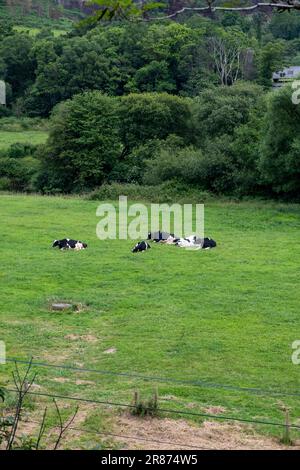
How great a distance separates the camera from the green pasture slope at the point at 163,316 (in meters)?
11.8

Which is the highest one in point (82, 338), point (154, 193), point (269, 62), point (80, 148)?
point (269, 62)

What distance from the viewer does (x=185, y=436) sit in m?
9.88

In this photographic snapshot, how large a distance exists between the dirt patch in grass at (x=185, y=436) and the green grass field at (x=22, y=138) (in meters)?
38.2

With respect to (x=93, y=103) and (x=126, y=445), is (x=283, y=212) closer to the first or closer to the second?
(x=93, y=103)

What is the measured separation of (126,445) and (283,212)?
2069cm

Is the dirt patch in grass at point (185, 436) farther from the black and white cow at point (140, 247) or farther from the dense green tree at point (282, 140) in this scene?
the dense green tree at point (282, 140)

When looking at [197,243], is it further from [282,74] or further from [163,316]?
[282,74]

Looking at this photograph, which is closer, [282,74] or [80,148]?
[80,148]

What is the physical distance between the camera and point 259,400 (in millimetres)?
11281

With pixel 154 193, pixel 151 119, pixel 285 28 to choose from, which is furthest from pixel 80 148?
pixel 285 28

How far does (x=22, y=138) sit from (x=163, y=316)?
37.2 m

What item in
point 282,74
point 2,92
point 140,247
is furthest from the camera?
point 282,74

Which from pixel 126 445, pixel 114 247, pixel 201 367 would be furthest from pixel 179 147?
pixel 126 445

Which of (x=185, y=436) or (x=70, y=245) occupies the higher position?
(x=185, y=436)
